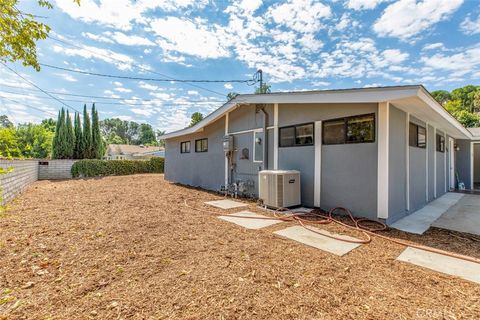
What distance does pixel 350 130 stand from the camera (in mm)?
5293

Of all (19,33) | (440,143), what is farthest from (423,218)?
(19,33)

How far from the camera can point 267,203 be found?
20.4 feet

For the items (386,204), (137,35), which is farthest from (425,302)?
(137,35)

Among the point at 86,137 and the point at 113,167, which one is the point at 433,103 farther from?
the point at 86,137

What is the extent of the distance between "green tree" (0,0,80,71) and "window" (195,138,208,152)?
7.65 meters

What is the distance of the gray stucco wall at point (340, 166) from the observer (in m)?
4.93

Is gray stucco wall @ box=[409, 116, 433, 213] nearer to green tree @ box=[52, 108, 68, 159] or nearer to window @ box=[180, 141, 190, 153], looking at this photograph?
window @ box=[180, 141, 190, 153]

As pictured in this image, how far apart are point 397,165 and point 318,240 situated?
2.79 meters

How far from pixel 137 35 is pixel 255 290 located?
1099cm

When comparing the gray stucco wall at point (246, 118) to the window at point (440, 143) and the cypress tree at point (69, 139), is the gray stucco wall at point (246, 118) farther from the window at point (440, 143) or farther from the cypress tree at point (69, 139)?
the cypress tree at point (69, 139)

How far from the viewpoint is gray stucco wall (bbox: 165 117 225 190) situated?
973cm

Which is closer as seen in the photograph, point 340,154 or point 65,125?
point 340,154

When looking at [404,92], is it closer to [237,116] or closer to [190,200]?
[237,116]

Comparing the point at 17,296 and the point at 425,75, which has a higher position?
the point at 425,75
